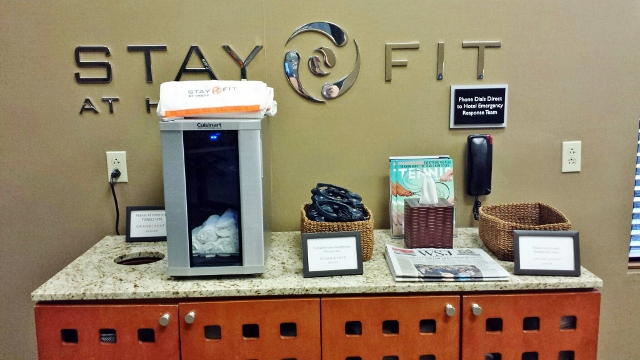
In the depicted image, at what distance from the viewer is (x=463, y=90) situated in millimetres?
1600

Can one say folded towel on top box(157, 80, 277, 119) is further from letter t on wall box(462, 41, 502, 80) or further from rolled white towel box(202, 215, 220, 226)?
letter t on wall box(462, 41, 502, 80)

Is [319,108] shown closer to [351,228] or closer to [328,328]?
[351,228]

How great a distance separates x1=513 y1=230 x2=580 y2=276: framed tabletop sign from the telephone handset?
41cm

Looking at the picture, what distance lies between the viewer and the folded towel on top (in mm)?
1143

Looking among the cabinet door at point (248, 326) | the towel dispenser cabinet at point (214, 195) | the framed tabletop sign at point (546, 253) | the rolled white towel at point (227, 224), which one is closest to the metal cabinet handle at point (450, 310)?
the framed tabletop sign at point (546, 253)

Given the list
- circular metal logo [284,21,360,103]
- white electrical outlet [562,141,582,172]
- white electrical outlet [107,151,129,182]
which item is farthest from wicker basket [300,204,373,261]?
white electrical outlet [562,141,582,172]

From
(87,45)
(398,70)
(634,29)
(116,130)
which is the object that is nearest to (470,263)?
(398,70)

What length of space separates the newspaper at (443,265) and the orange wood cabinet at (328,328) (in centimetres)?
6

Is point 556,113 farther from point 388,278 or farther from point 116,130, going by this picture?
point 116,130

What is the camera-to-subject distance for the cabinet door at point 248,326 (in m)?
1.17

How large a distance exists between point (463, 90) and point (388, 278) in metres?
0.81

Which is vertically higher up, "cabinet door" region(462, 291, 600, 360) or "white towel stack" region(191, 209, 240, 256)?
"white towel stack" region(191, 209, 240, 256)

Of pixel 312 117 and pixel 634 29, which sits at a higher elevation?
pixel 634 29

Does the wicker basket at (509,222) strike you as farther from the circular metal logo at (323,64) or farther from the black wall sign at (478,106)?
the circular metal logo at (323,64)
